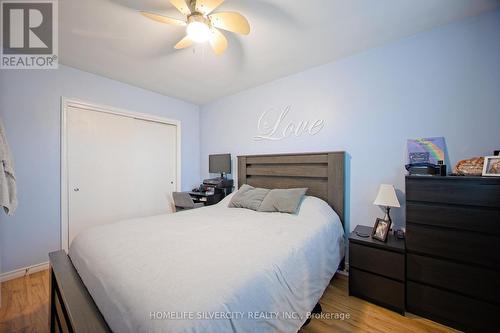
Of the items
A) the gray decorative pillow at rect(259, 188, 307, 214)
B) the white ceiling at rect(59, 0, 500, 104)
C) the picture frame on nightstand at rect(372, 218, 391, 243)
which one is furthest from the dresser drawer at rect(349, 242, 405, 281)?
the white ceiling at rect(59, 0, 500, 104)

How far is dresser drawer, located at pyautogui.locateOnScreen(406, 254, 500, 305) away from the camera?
1.35 meters

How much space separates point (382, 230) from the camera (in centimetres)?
181

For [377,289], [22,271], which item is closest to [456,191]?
[377,289]

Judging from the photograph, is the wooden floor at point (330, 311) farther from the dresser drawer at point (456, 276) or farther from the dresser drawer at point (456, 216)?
the dresser drawer at point (456, 216)

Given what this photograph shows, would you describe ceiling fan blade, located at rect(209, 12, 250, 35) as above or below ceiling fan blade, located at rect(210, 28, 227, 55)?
above

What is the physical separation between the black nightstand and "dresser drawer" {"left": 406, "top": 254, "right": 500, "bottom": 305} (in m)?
0.09

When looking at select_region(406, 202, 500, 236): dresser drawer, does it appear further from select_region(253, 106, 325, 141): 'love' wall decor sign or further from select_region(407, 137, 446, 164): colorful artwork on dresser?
select_region(253, 106, 325, 141): 'love' wall decor sign

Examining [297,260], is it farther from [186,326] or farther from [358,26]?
[358,26]

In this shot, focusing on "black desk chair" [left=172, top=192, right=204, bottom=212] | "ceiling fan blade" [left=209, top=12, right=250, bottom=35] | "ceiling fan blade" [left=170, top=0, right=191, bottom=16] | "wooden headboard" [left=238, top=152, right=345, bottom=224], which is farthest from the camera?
"black desk chair" [left=172, top=192, right=204, bottom=212]

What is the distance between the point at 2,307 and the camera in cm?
175

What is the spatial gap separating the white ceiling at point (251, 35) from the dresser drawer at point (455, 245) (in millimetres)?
1753

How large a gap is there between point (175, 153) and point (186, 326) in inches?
128

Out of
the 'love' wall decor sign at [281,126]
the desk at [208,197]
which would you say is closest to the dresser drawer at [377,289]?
the 'love' wall decor sign at [281,126]

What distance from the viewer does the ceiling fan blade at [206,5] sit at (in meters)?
1.35
